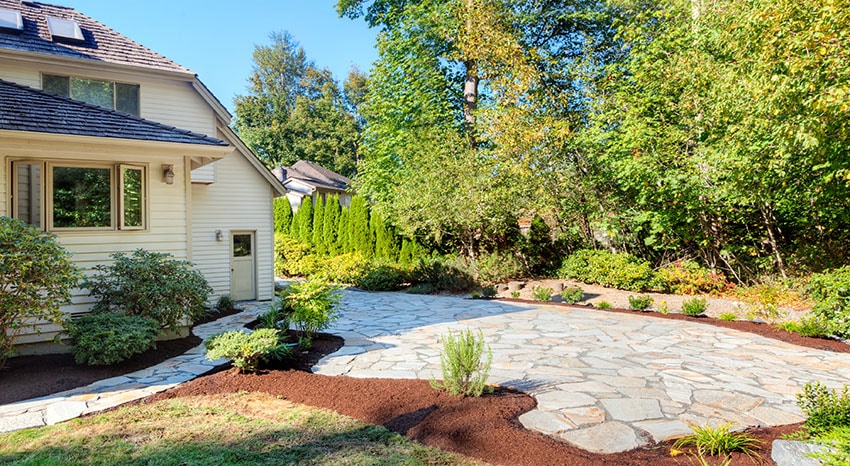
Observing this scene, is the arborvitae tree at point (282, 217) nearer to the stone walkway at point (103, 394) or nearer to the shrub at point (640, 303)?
the stone walkway at point (103, 394)

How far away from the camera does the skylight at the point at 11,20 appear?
1027 centimetres

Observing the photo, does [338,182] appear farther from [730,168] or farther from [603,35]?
[730,168]

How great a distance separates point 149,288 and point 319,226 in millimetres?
13760

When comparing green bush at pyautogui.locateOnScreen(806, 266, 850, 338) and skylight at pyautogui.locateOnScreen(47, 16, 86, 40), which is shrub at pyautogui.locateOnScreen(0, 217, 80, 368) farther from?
green bush at pyautogui.locateOnScreen(806, 266, 850, 338)

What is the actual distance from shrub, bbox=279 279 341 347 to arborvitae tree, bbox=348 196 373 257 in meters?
11.0

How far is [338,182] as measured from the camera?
32594 mm

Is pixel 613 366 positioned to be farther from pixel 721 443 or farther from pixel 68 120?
pixel 68 120

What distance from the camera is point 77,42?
1089cm

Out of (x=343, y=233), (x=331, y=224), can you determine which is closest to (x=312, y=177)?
(x=331, y=224)

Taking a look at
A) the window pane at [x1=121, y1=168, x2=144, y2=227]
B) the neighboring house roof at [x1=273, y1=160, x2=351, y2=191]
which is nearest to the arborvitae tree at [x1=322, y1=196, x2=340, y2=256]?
the neighboring house roof at [x1=273, y1=160, x2=351, y2=191]

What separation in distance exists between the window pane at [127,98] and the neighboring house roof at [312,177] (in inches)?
667

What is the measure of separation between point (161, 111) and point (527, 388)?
10.5 m

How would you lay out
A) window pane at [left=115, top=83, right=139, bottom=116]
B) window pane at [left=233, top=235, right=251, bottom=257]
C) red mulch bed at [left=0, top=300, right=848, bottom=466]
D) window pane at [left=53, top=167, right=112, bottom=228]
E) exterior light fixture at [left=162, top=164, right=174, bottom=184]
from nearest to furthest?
1. red mulch bed at [left=0, top=300, right=848, bottom=466]
2. window pane at [left=53, top=167, right=112, bottom=228]
3. exterior light fixture at [left=162, top=164, right=174, bottom=184]
4. window pane at [left=115, top=83, right=139, bottom=116]
5. window pane at [left=233, top=235, right=251, bottom=257]

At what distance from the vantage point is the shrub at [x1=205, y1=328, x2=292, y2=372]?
576 cm
